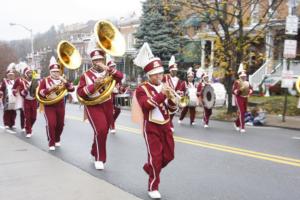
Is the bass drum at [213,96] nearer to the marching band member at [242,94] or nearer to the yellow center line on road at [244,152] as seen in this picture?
the marching band member at [242,94]

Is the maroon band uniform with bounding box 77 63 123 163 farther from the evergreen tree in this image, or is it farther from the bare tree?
the evergreen tree

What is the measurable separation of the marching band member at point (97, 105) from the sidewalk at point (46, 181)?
547mm

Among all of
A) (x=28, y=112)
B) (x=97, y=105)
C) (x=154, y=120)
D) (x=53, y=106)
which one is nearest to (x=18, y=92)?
(x=28, y=112)

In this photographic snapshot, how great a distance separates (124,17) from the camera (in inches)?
2453

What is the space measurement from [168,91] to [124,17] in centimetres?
5731

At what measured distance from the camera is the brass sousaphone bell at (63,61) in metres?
9.67

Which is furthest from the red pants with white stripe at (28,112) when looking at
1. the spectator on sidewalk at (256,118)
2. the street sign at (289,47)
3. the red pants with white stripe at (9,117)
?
the street sign at (289,47)

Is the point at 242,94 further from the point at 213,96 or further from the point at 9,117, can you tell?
the point at 9,117

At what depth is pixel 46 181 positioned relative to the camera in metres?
7.18

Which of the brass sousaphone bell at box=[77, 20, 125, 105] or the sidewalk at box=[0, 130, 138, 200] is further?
the brass sousaphone bell at box=[77, 20, 125, 105]

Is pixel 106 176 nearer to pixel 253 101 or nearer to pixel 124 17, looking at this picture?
pixel 253 101

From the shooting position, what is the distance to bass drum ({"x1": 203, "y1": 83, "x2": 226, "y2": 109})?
15.4 metres

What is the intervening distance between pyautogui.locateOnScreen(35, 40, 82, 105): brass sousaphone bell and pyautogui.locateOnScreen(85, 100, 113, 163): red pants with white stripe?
164 centimetres

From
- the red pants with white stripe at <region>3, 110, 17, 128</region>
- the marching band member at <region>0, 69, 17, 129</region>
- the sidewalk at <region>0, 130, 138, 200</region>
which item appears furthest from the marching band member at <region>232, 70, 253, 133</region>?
the red pants with white stripe at <region>3, 110, 17, 128</region>
